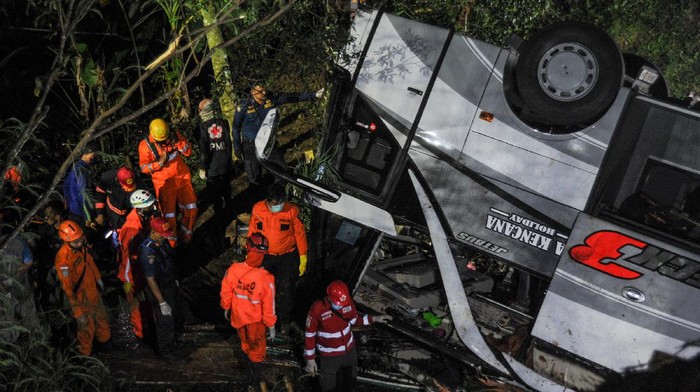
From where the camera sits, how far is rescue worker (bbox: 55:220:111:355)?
576 cm

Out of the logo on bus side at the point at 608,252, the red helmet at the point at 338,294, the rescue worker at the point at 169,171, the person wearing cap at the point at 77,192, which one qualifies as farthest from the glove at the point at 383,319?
the person wearing cap at the point at 77,192

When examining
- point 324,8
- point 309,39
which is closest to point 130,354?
point 309,39

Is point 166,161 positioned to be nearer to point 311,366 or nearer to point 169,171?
point 169,171

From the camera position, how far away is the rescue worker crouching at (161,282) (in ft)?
19.7

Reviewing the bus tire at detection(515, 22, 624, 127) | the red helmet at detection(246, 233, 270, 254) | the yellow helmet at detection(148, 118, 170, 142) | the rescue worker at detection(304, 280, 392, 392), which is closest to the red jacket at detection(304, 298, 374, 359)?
the rescue worker at detection(304, 280, 392, 392)

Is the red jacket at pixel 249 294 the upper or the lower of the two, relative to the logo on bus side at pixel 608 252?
lower

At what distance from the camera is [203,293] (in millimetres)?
7418

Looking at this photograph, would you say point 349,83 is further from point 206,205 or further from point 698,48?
point 698,48

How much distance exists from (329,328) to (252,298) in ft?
2.46

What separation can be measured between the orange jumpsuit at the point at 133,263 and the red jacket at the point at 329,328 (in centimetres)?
192

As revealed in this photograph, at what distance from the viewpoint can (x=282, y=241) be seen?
6609 mm

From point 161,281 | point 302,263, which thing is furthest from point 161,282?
point 302,263

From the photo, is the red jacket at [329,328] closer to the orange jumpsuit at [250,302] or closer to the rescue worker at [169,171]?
the orange jumpsuit at [250,302]

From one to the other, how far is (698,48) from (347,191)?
11.3m
